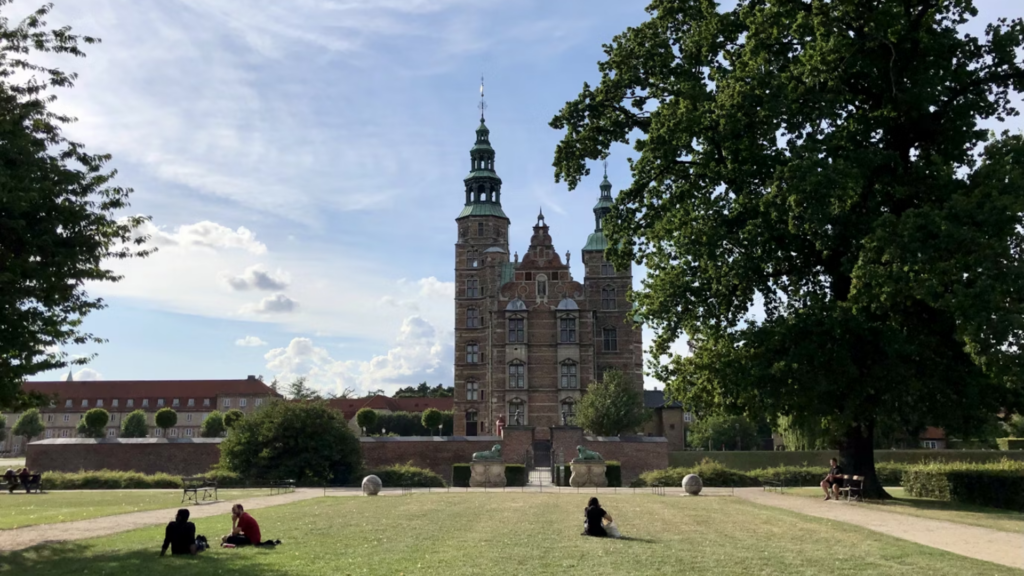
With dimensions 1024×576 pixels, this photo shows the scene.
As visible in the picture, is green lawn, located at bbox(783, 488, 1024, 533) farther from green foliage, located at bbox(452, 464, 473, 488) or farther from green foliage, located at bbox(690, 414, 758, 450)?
green foliage, located at bbox(690, 414, 758, 450)

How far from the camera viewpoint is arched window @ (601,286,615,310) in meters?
60.8

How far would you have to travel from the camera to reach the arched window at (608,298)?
60.8 meters

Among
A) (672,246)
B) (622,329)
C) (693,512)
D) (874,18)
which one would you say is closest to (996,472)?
(693,512)

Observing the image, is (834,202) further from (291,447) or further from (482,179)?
(482,179)

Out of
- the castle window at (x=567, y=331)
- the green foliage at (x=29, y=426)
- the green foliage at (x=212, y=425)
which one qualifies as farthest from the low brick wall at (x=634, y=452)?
the green foliage at (x=29, y=426)

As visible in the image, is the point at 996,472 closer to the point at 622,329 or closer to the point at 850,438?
the point at 850,438

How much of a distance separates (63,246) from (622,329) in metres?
49.5

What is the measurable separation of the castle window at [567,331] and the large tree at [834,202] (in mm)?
35922

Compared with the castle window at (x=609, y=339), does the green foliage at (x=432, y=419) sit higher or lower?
lower

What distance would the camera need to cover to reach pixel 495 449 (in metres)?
32.1

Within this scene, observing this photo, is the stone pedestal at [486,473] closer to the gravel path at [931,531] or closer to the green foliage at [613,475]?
the green foliage at [613,475]

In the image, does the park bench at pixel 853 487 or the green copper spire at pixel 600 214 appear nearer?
the park bench at pixel 853 487

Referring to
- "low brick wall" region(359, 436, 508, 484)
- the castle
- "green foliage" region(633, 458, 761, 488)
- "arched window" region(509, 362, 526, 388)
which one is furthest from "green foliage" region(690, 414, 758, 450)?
"green foliage" region(633, 458, 761, 488)

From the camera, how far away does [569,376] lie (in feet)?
189
